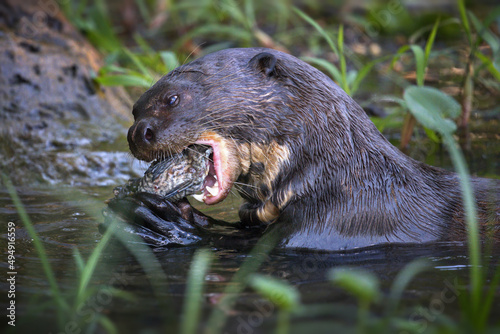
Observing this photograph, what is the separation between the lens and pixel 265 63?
3.30 m

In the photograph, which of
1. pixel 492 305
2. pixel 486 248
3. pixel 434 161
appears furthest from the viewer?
pixel 434 161

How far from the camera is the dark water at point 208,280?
2207 millimetres

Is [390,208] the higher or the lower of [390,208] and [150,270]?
the higher

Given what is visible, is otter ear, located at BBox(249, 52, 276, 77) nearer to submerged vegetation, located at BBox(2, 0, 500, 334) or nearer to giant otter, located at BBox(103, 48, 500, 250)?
giant otter, located at BBox(103, 48, 500, 250)

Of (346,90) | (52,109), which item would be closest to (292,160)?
(346,90)

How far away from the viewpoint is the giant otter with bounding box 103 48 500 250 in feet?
10.4

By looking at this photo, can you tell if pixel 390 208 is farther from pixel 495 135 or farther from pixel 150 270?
pixel 495 135

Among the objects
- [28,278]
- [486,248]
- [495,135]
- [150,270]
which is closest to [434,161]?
[495,135]

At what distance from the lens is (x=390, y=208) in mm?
3197

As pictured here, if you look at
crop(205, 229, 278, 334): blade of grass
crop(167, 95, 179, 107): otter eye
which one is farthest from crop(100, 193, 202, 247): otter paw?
crop(167, 95, 179, 107): otter eye

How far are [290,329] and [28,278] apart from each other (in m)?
1.29

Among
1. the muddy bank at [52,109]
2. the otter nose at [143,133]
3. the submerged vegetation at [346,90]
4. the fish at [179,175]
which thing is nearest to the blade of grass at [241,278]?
the submerged vegetation at [346,90]

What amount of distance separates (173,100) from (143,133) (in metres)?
0.22

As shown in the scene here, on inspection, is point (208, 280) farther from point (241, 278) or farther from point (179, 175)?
point (179, 175)
